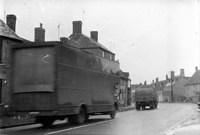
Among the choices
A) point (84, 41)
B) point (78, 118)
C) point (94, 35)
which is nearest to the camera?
point (78, 118)

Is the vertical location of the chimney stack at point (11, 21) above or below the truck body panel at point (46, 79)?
above

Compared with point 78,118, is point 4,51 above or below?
above

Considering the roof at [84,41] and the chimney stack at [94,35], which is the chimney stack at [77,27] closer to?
the roof at [84,41]

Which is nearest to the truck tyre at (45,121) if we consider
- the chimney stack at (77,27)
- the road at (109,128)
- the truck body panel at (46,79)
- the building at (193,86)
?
the road at (109,128)

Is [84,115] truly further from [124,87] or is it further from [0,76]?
[124,87]

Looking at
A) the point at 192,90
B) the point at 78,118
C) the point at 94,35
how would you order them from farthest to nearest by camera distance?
the point at 192,90 → the point at 94,35 → the point at 78,118

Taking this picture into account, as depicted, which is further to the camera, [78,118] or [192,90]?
[192,90]

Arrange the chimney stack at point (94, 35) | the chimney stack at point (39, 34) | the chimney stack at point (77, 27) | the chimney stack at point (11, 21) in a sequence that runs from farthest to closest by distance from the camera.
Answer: the chimney stack at point (94, 35), the chimney stack at point (77, 27), the chimney stack at point (39, 34), the chimney stack at point (11, 21)

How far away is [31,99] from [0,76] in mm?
14815

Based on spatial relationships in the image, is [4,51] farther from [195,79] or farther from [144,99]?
[195,79]

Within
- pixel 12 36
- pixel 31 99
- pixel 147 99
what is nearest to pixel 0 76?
pixel 12 36

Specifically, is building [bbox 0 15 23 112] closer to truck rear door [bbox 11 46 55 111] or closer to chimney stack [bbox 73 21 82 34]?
truck rear door [bbox 11 46 55 111]

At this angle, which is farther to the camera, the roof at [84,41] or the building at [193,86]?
the building at [193,86]

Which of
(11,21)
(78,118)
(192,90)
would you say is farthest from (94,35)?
(192,90)
